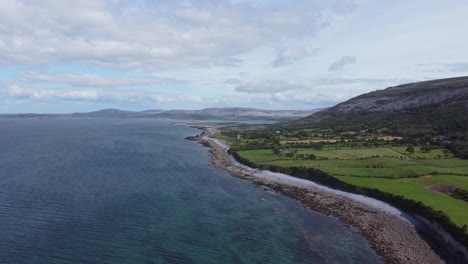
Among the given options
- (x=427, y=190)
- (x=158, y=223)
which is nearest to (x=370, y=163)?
(x=427, y=190)

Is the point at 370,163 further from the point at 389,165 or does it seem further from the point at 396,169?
the point at 396,169

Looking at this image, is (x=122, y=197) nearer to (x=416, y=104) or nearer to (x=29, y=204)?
(x=29, y=204)

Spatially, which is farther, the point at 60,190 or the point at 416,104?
the point at 416,104

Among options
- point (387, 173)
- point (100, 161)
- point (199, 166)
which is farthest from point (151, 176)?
point (387, 173)

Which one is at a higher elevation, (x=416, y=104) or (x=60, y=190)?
(x=416, y=104)

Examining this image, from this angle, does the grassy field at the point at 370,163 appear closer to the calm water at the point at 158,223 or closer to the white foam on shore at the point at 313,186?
the white foam on shore at the point at 313,186

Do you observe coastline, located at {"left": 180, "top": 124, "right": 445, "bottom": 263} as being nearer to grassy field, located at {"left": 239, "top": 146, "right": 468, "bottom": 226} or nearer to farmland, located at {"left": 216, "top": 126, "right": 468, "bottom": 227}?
farmland, located at {"left": 216, "top": 126, "right": 468, "bottom": 227}
